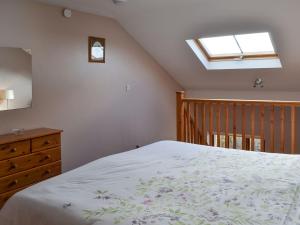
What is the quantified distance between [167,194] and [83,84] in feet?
8.83

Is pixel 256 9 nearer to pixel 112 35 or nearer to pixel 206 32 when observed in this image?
pixel 206 32

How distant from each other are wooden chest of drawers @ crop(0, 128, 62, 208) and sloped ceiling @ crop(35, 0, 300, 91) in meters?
1.56

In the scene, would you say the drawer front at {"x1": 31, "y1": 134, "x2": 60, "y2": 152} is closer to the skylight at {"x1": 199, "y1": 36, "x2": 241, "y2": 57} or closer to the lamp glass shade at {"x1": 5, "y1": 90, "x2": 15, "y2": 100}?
the lamp glass shade at {"x1": 5, "y1": 90, "x2": 15, "y2": 100}

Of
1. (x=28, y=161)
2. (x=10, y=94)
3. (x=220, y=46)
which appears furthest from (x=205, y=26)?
(x=28, y=161)

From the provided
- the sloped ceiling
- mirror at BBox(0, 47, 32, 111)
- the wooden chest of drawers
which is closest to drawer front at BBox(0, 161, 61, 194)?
the wooden chest of drawers

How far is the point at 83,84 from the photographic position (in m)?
4.02

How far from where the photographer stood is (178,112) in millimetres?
4207

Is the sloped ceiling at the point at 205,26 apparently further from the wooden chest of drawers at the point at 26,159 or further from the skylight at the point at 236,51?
the wooden chest of drawers at the point at 26,159

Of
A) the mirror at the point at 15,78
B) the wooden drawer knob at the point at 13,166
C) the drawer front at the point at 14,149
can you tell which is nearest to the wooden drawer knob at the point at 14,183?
the wooden drawer knob at the point at 13,166

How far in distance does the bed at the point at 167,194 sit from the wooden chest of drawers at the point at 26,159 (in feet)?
3.43

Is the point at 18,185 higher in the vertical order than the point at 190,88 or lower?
lower

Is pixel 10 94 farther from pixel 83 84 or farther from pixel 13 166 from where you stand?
pixel 83 84

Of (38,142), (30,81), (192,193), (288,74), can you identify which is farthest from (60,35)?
(288,74)

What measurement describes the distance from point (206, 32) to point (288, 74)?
4.61ft
